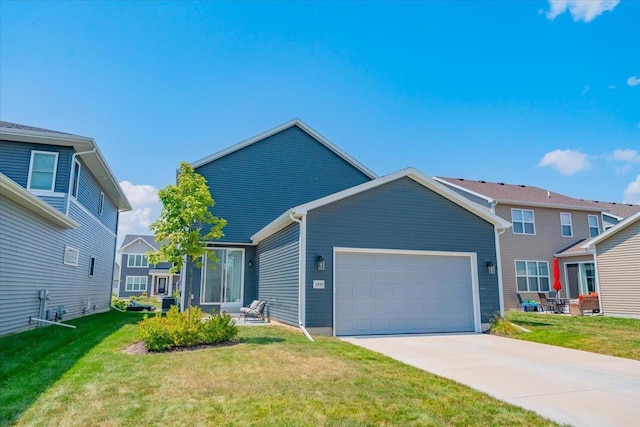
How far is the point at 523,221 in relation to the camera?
2114 centimetres


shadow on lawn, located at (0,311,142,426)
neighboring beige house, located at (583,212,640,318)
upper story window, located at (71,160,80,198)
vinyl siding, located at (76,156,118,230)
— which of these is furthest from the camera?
neighboring beige house, located at (583,212,640,318)

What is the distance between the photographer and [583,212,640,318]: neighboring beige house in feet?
49.5

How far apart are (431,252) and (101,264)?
15758mm

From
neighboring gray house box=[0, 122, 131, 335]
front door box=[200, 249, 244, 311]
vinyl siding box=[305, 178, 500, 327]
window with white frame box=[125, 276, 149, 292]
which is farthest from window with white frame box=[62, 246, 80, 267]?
window with white frame box=[125, 276, 149, 292]

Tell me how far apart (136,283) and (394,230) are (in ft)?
126

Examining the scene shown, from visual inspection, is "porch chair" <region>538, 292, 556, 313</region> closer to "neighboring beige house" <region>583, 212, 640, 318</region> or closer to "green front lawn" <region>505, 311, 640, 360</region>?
"neighboring beige house" <region>583, 212, 640, 318</region>

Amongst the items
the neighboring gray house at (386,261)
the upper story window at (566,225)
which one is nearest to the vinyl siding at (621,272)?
the upper story window at (566,225)

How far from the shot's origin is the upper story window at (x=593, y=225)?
22.5 metres

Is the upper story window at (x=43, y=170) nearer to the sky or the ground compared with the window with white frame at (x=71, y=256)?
nearer to the sky

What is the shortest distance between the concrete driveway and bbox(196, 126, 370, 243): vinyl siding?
827 cm

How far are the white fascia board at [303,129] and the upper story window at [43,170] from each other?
509 cm

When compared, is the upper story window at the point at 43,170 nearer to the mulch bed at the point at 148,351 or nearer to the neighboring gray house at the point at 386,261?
the mulch bed at the point at 148,351

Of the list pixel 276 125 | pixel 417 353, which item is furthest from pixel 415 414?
pixel 276 125

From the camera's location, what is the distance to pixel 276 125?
57.9 ft
